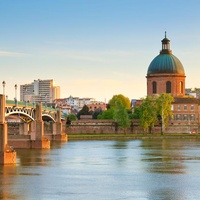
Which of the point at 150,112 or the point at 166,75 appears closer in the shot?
the point at 150,112

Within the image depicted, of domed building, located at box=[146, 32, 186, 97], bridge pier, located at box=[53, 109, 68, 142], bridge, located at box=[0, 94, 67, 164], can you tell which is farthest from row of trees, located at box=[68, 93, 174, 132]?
bridge, located at box=[0, 94, 67, 164]

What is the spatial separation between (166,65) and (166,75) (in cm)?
251

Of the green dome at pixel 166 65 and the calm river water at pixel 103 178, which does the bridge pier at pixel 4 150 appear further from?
the green dome at pixel 166 65

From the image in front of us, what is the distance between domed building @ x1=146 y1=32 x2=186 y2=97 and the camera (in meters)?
148

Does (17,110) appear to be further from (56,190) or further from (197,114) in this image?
(197,114)

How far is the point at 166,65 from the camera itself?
14800 cm

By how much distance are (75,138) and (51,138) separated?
5.97 metres

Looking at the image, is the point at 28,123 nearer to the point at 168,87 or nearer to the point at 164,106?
the point at 164,106

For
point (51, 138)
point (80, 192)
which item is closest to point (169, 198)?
point (80, 192)

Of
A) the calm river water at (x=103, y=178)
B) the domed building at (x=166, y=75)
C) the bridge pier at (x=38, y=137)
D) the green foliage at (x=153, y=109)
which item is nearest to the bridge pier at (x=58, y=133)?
the green foliage at (x=153, y=109)

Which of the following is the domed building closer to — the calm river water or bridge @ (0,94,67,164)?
bridge @ (0,94,67,164)

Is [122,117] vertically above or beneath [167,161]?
above

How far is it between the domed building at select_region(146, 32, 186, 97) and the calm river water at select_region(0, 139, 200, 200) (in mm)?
75499

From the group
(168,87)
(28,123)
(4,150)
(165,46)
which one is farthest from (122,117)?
(4,150)
